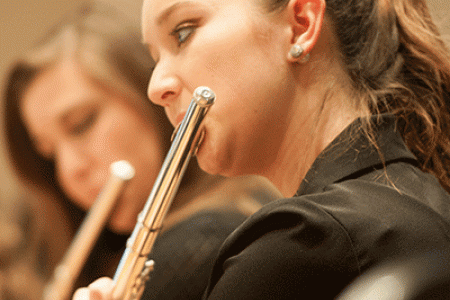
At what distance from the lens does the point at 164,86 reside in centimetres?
36

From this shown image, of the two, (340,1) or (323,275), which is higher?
(340,1)

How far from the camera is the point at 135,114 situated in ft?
1.62

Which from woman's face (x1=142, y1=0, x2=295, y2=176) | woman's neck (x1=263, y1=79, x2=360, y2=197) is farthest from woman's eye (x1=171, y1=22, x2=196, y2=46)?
woman's neck (x1=263, y1=79, x2=360, y2=197)

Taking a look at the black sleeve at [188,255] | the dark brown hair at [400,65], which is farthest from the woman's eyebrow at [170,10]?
the black sleeve at [188,255]

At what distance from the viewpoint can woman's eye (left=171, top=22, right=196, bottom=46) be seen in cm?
35

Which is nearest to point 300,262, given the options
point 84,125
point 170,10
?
point 170,10

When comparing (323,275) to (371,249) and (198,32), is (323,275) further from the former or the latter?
(198,32)

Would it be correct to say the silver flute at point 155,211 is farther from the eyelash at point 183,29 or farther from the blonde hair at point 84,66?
the blonde hair at point 84,66

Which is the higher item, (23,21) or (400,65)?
(23,21)

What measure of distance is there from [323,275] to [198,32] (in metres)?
0.21

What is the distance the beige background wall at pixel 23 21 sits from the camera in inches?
19.5

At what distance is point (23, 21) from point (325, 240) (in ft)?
1.43

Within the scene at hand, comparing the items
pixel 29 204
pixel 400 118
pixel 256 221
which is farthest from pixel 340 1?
pixel 29 204

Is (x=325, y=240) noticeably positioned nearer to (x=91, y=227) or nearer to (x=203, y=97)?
(x=203, y=97)
